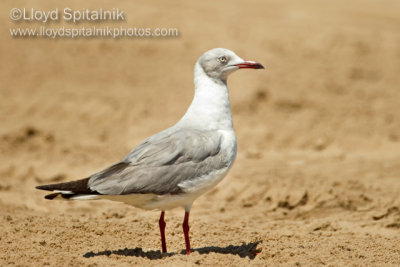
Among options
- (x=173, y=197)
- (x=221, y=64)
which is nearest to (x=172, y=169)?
(x=173, y=197)

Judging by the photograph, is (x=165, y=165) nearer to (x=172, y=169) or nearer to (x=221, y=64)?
(x=172, y=169)

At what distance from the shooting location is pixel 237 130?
1054cm

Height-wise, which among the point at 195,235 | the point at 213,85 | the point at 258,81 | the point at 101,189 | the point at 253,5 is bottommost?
the point at 195,235

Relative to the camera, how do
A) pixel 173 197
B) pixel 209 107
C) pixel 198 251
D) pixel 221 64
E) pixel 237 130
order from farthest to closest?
pixel 237 130 < pixel 221 64 < pixel 209 107 < pixel 198 251 < pixel 173 197

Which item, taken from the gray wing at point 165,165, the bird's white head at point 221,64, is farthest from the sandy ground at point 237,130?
the bird's white head at point 221,64

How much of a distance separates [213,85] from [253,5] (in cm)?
1015

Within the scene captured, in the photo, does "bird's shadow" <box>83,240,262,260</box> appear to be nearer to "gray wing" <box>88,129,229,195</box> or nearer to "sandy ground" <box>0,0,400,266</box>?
"sandy ground" <box>0,0,400,266</box>

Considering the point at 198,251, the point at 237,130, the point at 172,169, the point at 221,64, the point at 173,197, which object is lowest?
the point at 198,251

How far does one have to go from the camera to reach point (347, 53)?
1252 cm

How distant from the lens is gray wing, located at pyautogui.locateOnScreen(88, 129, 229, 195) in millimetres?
4781

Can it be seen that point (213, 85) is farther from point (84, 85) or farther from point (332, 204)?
point (84, 85)

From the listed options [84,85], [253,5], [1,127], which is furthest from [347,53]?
[1,127]

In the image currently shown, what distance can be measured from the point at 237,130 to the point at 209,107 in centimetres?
527

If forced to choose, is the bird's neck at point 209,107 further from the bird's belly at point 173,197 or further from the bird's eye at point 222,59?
the bird's belly at point 173,197
